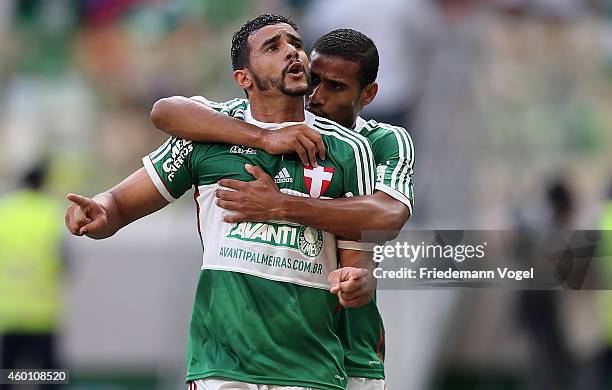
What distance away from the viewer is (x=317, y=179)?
5.22 m

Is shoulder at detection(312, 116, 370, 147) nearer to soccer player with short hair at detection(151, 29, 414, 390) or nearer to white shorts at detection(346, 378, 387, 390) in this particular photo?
soccer player with short hair at detection(151, 29, 414, 390)

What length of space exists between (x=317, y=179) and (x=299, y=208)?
18 centimetres

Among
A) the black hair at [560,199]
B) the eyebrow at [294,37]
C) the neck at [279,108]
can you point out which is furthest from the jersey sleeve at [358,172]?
the black hair at [560,199]

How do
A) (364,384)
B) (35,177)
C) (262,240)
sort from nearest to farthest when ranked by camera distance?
(262,240) < (364,384) < (35,177)

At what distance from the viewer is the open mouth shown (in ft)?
17.2

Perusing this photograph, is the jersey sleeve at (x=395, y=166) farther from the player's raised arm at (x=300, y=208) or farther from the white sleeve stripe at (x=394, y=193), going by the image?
the player's raised arm at (x=300, y=208)

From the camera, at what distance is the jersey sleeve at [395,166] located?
529 centimetres

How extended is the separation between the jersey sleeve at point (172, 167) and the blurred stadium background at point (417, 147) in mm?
4583

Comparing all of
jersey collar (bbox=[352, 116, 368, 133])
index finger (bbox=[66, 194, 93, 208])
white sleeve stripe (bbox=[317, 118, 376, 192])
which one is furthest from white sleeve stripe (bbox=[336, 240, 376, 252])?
index finger (bbox=[66, 194, 93, 208])

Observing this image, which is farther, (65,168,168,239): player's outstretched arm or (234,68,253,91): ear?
(234,68,253,91): ear

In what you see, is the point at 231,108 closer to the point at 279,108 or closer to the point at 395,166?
the point at 279,108

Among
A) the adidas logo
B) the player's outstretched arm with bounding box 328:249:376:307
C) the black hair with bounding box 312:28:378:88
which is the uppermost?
the black hair with bounding box 312:28:378:88

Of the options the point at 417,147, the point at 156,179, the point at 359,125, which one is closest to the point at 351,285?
the point at 156,179

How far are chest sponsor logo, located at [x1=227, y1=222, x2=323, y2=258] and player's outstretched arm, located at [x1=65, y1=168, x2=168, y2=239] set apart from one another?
427 millimetres
